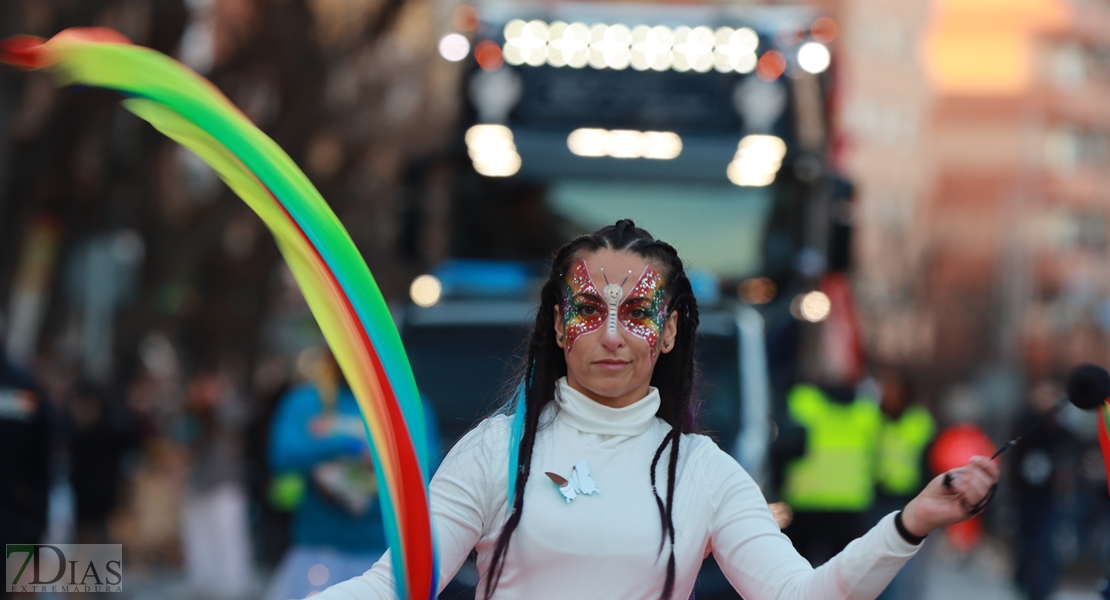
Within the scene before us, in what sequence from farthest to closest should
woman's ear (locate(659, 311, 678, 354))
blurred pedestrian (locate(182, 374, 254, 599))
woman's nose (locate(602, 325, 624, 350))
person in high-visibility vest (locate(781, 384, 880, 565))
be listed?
1. blurred pedestrian (locate(182, 374, 254, 599))
2. person in high-visibility vest (locate(781, 384, 880, 565))
3. woman's ear (locate(659, 311, 678, 354))
4. woman's nose (locate(602, 325, 624, 350))

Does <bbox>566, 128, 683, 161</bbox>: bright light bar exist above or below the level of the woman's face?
Result: above

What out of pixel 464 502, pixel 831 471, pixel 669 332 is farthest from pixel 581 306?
pixel 831 471

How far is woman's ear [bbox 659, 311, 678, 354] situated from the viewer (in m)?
3.51

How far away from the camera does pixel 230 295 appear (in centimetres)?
2533

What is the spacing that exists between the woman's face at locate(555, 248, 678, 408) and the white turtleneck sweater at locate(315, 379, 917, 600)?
0.04m

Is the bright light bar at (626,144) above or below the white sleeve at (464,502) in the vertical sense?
above

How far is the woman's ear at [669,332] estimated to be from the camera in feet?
11.5

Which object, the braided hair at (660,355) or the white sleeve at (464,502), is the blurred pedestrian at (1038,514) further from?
the white sleeve at (464,502)

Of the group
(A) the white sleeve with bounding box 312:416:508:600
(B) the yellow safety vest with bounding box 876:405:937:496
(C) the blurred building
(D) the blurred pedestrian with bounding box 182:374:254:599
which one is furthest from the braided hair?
(C) the blurred building

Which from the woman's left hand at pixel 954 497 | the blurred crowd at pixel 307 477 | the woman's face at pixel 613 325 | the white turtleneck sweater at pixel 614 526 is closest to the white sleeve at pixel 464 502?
the white turtleneck sweater at pixel 614 526

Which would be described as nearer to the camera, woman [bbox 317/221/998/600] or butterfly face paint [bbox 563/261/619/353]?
woman [bbox 317/221/998/600]

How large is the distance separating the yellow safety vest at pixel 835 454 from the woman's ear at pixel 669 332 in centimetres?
661

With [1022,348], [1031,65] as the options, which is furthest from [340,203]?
[1031,65]

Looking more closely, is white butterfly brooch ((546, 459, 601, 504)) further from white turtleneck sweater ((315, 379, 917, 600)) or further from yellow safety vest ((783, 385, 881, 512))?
yellow safety vest ((783, 385, 881, 512))
